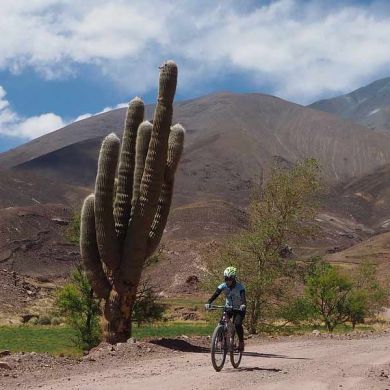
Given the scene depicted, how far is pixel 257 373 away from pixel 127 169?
30.8 ft

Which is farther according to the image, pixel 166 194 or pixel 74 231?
pixel 74 231

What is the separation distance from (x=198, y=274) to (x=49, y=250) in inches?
1093

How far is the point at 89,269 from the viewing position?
19422 mm

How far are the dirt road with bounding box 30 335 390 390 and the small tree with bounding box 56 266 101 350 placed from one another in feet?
27.4

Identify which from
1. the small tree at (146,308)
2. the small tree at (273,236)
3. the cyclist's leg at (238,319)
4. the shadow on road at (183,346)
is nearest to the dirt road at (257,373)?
the shadow on road at (183,346)

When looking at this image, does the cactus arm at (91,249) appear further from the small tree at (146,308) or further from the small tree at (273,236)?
the small tree at (146,308)

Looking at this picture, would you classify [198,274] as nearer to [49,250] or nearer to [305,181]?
[49,250]

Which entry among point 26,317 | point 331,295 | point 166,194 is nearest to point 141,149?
point 166,194

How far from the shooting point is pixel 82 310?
25.4 meters

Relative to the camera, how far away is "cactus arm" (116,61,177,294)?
1905cm

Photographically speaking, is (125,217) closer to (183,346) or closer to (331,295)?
(183,346)

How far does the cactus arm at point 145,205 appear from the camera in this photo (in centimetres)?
1905

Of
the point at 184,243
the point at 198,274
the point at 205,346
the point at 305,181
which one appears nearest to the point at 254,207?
the point at 305,181

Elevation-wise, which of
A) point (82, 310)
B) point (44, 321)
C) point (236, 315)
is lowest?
point (44, 321)
